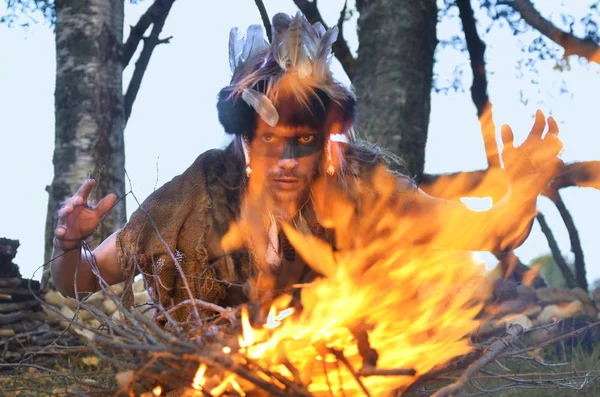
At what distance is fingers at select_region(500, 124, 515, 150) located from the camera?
308 centimetres

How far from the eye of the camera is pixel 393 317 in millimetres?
3066

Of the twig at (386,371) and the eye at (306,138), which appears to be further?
the eye at (306,138)

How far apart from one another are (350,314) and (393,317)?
1.42ft

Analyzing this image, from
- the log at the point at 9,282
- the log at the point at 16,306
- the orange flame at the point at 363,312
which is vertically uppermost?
the orange flame at the point at 363,312

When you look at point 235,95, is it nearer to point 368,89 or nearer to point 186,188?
point 186,188

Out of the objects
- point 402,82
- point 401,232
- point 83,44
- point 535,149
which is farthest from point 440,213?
point 83,44

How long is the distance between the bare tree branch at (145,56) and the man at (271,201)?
5588 mm

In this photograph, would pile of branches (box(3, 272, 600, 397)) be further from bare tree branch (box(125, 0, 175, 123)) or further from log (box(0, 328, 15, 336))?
bare tree branch (box(125, 0, 175, 123))

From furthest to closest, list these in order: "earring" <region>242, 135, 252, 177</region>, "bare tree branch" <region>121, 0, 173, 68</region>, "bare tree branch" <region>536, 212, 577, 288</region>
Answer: "bare tree branch" <region>121, 0, 173, 68</region> → "bare tree branch" <region>536, 212, 577, 288</region> → "earring" <region>242, 135, 252, 177</region>

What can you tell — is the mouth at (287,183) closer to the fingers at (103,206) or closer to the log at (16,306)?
the fingers at (103,206)

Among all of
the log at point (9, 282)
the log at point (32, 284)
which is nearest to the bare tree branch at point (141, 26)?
the log at point (32, 284)

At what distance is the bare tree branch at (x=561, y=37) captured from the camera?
245 inches

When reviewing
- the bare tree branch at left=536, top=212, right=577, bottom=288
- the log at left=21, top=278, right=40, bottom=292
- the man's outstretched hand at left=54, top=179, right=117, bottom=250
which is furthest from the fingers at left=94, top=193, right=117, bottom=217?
the bare tree branch at left=536, top=212, right=577, bottom=288

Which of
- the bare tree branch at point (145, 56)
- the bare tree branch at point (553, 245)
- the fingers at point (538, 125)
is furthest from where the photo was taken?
the bare tree branch at point (145, 56)
